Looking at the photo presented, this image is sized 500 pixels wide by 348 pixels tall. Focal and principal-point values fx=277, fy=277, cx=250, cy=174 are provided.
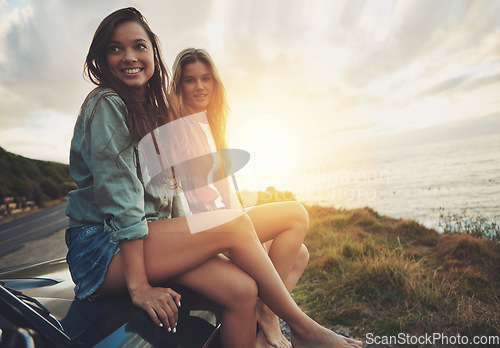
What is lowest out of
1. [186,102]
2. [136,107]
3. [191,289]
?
[191,289]

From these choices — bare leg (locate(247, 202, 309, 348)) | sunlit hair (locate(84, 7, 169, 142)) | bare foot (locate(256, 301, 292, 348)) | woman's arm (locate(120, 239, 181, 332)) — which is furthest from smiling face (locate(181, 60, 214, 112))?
bare foot (locate(256, 301, 292, 348))

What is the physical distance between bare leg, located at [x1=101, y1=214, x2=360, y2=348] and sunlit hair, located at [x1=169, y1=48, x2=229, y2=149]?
1.64 m

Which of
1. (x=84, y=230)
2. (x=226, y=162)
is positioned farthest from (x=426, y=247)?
(x=84, y=230)

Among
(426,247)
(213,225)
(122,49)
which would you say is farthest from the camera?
(426,247)

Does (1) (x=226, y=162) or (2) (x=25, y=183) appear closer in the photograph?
(1) (x=226, y=162)

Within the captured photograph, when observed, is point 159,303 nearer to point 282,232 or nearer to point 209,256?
point 209,256

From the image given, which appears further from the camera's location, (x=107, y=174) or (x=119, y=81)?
(x=119, y=81)

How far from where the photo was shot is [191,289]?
1399 mm

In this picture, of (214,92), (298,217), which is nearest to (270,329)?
(298,217)

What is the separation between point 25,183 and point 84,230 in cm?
3264

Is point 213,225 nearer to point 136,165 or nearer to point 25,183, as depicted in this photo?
point 136,165

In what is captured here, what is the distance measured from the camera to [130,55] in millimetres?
1583

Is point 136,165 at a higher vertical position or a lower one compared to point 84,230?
higher

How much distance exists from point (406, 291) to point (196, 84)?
315 centimetres
